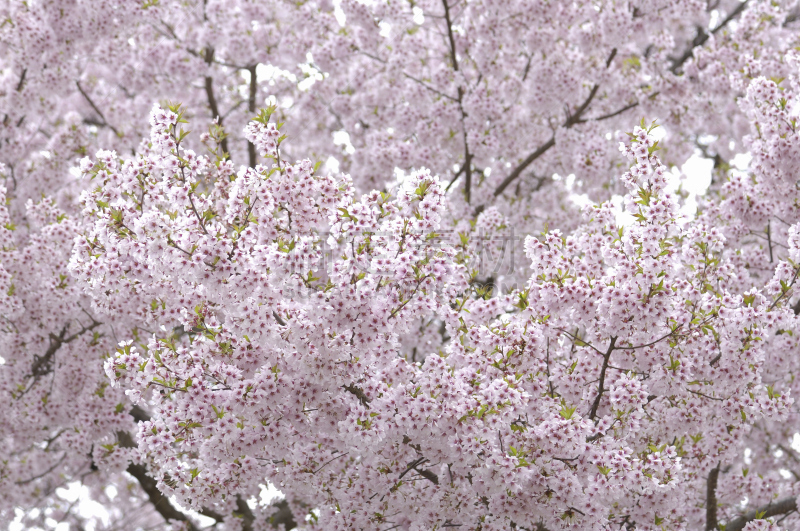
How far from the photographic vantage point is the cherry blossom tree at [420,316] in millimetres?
6258

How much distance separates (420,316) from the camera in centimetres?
647

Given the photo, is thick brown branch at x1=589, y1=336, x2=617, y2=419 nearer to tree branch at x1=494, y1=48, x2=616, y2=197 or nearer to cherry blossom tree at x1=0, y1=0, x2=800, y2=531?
cherry blossom tree at x1=0, y1=0, x2=800, y2=531

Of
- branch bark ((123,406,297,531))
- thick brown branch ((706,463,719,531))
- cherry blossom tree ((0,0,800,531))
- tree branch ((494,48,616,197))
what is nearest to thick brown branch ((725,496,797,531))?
cherry blossom tree ((0,0,800,531))

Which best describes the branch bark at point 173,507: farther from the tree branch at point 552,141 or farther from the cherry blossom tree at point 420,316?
the tree branch at point 552,141

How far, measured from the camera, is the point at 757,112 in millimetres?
8602

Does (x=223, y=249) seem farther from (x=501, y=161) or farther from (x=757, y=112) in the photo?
(x=501, y=161)

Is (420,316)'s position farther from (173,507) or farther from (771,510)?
(173,507)

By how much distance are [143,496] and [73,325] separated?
27.3ft

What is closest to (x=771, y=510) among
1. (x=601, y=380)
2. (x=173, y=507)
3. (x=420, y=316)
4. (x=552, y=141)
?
(x=601, y=380)

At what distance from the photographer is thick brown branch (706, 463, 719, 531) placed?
9133mm

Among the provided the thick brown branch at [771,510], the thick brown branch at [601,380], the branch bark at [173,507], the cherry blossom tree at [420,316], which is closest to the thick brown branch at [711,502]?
the cherry blossom tree at [420,316]

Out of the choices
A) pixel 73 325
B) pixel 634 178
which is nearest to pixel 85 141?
→ pixel 73 325

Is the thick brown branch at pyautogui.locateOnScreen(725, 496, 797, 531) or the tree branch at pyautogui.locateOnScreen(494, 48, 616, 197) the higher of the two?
the tree branch at pyautogui.locateOnScreen(494, 48, 616, 197)

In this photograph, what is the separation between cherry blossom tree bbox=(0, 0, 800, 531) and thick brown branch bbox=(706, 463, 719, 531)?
0.10 feet
